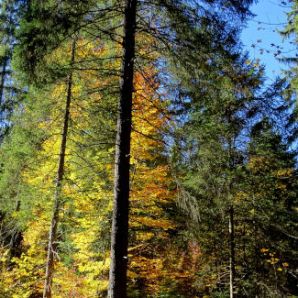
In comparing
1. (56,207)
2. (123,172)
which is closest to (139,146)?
(56,207)

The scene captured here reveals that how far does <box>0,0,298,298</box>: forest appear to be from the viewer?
6781mm

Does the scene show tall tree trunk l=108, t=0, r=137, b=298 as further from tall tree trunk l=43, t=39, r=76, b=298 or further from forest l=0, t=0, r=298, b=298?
tall tree trunk l=43, t=39, r=76, b=298

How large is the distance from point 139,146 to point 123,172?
4.50 m

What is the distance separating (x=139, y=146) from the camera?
35.8ft

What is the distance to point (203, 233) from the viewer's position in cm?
1283

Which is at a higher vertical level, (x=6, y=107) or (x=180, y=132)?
(x=6, y=107)

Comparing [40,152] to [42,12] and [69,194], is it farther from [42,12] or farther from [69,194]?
[42,12]

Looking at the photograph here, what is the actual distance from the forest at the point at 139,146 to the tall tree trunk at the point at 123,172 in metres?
0.02

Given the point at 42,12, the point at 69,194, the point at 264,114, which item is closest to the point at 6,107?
the point at 69,194

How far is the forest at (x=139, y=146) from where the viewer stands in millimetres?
6781

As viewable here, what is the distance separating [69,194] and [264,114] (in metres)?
5.87

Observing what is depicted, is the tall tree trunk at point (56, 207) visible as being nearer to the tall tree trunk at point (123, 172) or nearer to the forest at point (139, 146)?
the forest at point (139, 146)

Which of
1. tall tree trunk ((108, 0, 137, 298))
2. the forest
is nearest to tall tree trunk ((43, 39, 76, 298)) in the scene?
the forest

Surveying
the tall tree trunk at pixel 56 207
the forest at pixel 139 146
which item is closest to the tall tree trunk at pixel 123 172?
the forest at pixel 139 146
